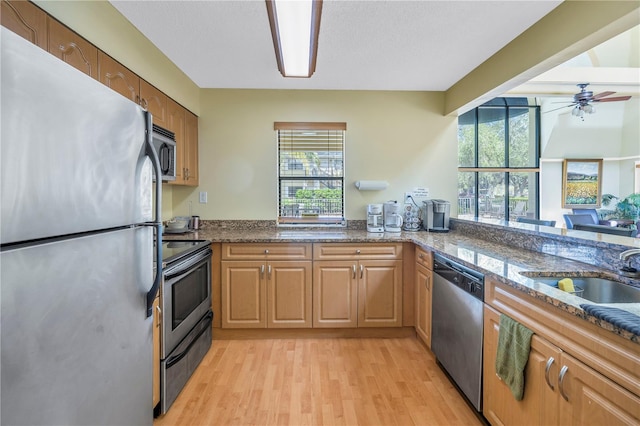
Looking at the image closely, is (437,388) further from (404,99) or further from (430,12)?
(404,99)

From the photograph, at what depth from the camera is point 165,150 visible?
215 cm

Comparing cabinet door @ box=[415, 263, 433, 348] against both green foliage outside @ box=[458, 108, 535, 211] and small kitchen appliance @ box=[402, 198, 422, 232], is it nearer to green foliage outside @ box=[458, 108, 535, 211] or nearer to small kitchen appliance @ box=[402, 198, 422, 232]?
small kitchen appliance @ box=[402, 198, 422, 232]

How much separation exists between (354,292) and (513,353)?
4.66 ft

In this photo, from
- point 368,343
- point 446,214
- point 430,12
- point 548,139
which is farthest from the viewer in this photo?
point 548,139

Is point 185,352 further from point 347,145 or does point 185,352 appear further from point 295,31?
point 347,145

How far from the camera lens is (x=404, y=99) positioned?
321 cm

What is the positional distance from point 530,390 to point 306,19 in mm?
2096

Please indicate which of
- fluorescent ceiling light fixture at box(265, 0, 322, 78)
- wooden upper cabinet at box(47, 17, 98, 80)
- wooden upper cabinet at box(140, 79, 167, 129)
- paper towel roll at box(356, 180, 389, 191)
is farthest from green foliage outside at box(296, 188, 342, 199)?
wooden upper cabinet at box(47, 17, 98, 80)

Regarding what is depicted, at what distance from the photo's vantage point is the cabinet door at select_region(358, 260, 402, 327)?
2598 millimetres

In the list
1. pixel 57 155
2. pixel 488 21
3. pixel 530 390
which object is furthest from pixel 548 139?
pixel 57 155

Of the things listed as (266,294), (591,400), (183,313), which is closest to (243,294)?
(266,294)

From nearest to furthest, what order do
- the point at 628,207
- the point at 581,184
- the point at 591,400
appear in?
the point at 591,400, the point at 628,207, the point at 581,184

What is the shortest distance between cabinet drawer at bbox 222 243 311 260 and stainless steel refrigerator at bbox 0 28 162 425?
144 cm

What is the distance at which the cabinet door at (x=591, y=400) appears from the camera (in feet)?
2.78
